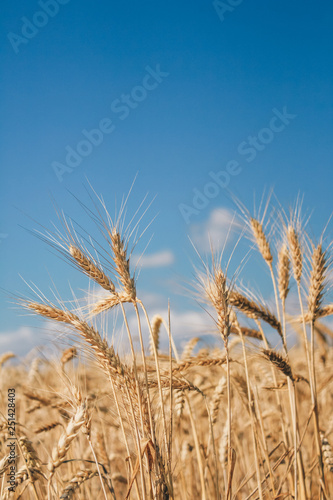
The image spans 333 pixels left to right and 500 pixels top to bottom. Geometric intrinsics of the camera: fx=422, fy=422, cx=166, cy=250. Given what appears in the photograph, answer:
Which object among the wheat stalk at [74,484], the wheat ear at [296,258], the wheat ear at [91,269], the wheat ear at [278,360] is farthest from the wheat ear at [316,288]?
the wheat stalk at [74,484]

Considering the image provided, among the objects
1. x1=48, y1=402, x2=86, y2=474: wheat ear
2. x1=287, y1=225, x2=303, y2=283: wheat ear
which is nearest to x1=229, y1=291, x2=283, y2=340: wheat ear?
x1=287, y1=225, x2=303, y2=283: wheat ear

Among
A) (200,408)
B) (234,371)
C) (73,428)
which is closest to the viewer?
(73,428)

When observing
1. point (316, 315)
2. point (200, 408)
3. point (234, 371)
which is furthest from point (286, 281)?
point (200, 408)

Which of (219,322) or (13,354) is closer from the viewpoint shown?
(219,322)

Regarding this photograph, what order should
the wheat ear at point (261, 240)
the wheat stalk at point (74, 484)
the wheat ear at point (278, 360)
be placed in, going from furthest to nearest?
the wheat ear at point (261, 240) → the wheat ear at point (278, 360) → the wheat stalk at point (74, 484)

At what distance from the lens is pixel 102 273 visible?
197 cm

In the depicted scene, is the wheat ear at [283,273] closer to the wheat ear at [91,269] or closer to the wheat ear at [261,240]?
the wheat ear at [261,240]

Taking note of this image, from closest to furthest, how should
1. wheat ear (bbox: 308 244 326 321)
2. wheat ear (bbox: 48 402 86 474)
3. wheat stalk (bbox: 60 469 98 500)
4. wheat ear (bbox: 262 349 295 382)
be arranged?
wheat ear (bbox: 48 402 86 474)
wheat stalk (bbox: 60 469 98 500)
wheat ear (bbox: 262 349 295 382)
wheat ear (bbox: 308 244 326 321)

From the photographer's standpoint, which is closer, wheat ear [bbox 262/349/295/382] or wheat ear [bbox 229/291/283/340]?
wheat ear [bbox 262/349/295/382]

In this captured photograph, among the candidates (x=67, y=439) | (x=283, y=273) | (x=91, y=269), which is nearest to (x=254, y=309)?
(x=283, y=273)

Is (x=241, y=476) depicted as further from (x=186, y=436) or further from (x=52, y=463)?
(x=52, y=463)

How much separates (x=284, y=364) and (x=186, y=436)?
2147 millimetres

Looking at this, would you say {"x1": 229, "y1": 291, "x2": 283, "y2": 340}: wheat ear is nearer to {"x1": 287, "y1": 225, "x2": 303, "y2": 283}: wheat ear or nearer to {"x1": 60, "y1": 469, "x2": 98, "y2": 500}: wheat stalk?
{"x1": 287, "y1": 225, "x2": 303, "y2": 283}: wheat ear

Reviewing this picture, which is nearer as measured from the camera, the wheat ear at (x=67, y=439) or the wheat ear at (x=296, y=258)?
the wheat ear at (x=67, y=439)
